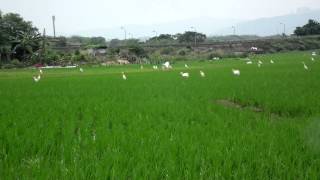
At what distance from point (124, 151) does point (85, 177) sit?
117 cm

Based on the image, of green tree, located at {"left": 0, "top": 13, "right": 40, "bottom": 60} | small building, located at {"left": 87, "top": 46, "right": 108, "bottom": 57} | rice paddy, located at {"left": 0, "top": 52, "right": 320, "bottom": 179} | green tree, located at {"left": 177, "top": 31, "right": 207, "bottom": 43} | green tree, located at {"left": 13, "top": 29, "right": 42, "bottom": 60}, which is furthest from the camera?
green tree, located at {"left": 177, "top": 31, "right": 207, "bottom": 43}

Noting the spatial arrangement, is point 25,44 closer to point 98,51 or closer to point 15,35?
point 15,35

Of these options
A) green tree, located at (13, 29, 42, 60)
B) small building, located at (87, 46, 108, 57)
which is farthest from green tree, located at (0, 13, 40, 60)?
small building, located at (87, 46, 108, 57)

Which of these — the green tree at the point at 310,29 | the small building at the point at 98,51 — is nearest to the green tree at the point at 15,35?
the small building at the point at 98,51

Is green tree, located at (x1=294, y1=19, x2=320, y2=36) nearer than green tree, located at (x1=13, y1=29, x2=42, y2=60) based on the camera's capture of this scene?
No

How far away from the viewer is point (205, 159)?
4.60 m

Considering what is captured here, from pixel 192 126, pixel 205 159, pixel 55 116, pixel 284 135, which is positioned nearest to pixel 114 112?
pixel 55 116

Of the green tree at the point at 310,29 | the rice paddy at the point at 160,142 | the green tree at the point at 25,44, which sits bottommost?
the rice paddy at the point at 160,142

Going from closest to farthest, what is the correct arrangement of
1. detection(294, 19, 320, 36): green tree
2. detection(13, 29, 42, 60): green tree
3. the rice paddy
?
the rice paddy, detection(13, 29, 42, 60): green tree, detection(294, 19, 320, 36): green tree

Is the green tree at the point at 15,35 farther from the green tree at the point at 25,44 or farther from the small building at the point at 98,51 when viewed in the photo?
the small building at the point at 98,51

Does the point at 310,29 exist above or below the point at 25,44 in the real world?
above

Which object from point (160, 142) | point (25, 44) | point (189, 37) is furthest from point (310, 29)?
point (160, 142)

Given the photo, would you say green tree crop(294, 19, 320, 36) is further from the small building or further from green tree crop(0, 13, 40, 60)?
green tree crop(0, 13, 40, 60)

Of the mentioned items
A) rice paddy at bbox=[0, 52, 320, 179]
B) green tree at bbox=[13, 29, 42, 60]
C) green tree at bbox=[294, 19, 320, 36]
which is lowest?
rice paddy at bbox=[0, 52, 320, 179]
